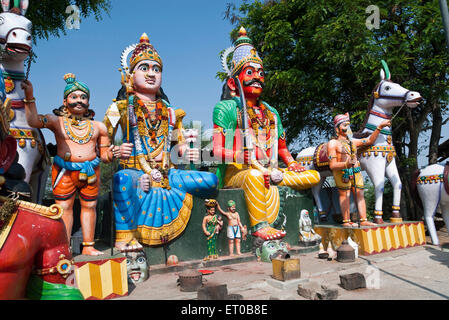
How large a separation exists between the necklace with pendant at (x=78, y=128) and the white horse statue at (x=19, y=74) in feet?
1.26

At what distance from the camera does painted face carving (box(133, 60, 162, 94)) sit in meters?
5.03

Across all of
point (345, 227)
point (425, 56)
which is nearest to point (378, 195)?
point (345, 227)

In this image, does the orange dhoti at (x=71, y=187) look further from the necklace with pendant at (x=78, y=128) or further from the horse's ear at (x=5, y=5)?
the horse's ear at (x=5, y=5)

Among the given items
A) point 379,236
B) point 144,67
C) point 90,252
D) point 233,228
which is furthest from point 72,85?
point 379,236

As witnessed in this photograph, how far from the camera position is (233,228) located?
5.14 meters

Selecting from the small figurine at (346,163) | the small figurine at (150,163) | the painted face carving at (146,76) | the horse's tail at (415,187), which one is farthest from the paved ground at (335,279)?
the painted face carving at (146,76)

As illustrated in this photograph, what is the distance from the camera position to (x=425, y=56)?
8.43 m

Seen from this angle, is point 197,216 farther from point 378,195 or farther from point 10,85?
point 378,195

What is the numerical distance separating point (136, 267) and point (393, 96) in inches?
197

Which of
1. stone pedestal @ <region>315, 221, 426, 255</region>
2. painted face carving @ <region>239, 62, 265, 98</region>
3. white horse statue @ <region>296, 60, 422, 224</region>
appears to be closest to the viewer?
stone pedestal @ <region>315, 221, 426, 255</region>

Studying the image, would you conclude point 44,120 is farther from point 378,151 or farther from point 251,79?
point 378,151

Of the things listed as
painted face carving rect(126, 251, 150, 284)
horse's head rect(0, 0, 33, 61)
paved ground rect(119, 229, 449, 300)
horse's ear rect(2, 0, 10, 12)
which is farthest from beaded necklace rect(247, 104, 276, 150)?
horse's ear rect(2, 0, 10, 12)

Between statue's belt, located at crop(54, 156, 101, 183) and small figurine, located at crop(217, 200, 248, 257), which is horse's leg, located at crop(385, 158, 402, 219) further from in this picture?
statue's belt, located at crop(54, 156, 101, 183)

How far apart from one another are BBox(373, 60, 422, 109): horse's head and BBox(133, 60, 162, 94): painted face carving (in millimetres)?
3837
